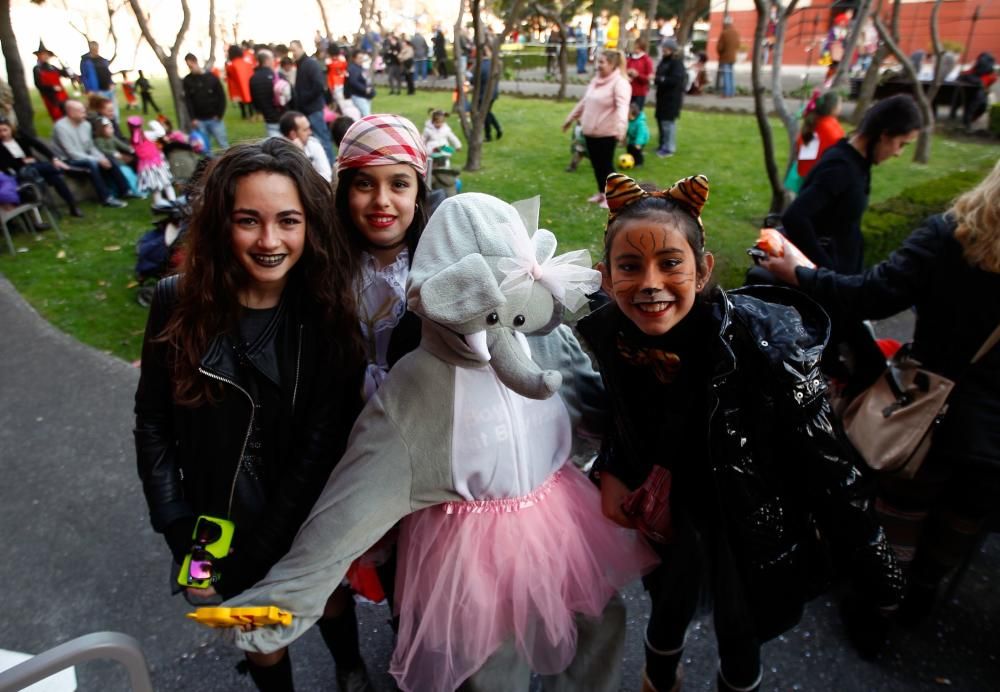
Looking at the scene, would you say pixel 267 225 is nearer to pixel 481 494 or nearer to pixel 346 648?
pixel 481 494

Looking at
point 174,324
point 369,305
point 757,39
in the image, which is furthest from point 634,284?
point 757,39

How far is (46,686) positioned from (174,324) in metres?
1.10

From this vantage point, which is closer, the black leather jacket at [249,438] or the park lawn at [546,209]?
the black leather jacket at [249,438]

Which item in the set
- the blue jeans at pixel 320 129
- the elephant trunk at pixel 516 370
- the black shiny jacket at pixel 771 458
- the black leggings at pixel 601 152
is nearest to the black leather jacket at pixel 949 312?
the black shiny jacket at pixel 771 458

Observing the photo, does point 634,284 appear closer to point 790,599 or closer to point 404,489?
point 404,489

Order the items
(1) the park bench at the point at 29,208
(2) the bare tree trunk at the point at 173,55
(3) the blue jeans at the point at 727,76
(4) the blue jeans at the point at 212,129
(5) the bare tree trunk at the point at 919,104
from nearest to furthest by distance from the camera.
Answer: (1) the park bench at the point at 29,208
(5) the bare tree trunk at the point at 919,104
(2) the bare tree trunk at the point at 173,55
(4) the blue jeans at the point at 212,129
(3) the blue jeans at the point at 727,76

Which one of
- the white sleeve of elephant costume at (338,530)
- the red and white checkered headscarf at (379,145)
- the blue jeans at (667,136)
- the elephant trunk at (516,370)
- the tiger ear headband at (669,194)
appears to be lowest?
the blue jeans at (667,136)

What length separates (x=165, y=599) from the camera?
2.89 m

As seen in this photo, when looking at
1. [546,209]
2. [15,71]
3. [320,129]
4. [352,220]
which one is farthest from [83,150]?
[352,220]

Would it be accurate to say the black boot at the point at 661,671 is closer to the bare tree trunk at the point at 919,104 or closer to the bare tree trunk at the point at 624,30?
the bare tree trunk at the point at 919,104

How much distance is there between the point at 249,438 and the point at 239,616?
1.71 feet

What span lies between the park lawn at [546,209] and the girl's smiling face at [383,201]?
2686mm

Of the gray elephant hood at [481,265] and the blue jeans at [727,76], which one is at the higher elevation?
the gray elephant hood at [481,265]

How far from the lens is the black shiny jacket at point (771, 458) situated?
5.30 ft
